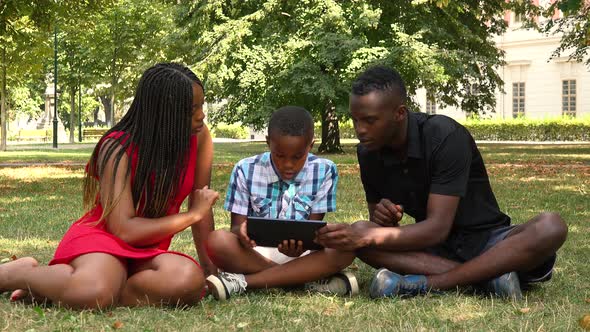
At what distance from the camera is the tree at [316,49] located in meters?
24.4

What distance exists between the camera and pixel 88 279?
3906mm

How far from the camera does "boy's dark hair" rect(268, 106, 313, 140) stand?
4402 mm

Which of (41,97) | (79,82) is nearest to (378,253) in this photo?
(79,82)

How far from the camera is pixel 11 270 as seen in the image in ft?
13.9

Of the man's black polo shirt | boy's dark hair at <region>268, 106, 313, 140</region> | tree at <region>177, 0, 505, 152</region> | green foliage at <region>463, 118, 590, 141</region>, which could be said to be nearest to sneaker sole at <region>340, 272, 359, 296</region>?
the man's black polo shirt

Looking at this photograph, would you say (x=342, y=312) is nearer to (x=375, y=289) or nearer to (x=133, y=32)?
(x=375, y=289)

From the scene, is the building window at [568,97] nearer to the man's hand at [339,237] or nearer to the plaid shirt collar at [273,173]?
the plaid shirt collar at [273,173]

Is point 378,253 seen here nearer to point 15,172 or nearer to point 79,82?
point 15,172

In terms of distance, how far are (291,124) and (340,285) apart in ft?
3.05

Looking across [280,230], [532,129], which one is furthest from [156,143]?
[532,129]

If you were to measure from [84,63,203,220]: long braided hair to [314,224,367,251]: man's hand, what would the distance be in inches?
31.2

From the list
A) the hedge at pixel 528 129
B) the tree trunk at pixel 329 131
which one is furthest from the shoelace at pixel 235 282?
the hedge at pixel 528 129

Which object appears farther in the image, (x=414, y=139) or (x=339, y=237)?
(x=414, y=139)

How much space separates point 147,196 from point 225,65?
22009 mm
